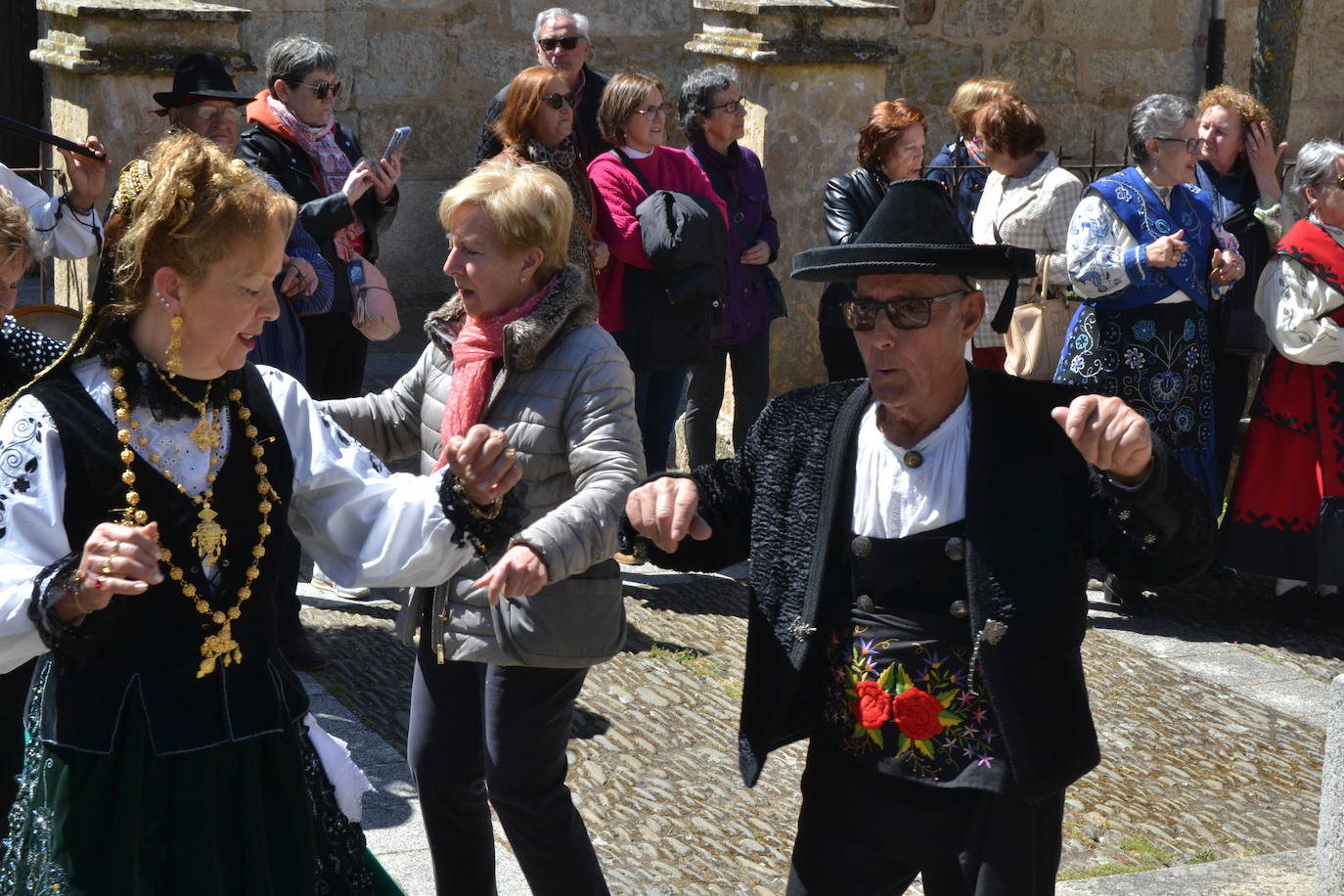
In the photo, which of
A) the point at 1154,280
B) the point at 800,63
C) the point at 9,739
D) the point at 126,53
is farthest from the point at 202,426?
the point at 800,63

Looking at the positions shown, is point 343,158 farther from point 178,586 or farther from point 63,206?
point 178,586

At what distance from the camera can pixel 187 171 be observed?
2662 mm

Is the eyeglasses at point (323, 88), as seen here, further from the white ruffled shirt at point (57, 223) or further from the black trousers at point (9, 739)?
the black trousers at point (9, 739)

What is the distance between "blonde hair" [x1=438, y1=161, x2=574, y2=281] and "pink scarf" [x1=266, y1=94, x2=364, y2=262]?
231 centimetres

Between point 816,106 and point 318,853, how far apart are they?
6218 millimetres

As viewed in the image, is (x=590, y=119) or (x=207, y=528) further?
(x=590, y=119)

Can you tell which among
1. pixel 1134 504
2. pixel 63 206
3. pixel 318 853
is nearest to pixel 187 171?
pixel 318 853

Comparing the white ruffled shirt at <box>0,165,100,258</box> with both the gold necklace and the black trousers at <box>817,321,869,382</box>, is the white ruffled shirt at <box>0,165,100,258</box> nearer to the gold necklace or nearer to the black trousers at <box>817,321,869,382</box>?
Answer: the gold necklace

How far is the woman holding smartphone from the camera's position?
575 cm

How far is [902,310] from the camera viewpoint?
9.72 ft

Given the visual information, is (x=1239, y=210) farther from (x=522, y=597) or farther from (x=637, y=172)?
(x=522, y=597)

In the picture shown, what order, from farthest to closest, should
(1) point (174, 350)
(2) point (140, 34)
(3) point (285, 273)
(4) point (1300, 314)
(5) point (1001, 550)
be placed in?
(2) point (140, 34)
(4) point (1300, 314)
(3) point (285, 273)
(5) point (1001, 550)
(1) point (174, 350)

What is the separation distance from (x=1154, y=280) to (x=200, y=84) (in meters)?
3.54

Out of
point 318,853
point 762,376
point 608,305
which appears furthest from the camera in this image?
point 762,376
